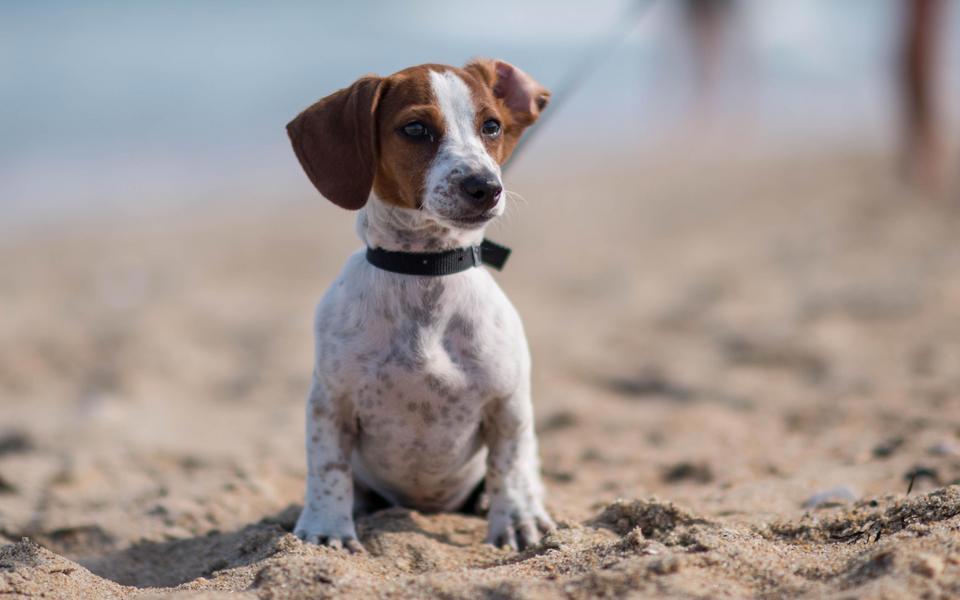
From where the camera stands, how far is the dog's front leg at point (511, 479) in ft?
10.9

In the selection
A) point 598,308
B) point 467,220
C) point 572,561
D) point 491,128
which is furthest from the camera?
point 598,308

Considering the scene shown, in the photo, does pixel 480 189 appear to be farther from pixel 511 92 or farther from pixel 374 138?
pixel 511 92

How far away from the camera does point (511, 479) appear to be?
339cm

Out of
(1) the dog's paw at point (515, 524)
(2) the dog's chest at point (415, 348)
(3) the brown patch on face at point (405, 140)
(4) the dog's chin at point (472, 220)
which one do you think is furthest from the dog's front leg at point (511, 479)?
(3) the brown patch on face at point (405, 140)

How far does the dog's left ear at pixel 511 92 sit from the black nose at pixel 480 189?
18.4 inches

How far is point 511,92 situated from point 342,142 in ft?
2.24

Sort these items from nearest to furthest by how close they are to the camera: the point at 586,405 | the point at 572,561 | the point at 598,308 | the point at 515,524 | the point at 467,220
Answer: the point at 572,561, the point at 467,220, the point at 515,524, the point at 586,405, the point at 598,308

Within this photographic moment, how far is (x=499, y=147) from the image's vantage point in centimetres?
327

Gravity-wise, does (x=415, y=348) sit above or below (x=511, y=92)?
below

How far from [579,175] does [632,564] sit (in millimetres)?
12524

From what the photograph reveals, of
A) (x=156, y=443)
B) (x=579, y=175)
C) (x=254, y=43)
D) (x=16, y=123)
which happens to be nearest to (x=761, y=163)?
(x=579, y=175)

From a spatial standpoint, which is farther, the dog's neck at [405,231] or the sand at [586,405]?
the dog's neck at [405,231]

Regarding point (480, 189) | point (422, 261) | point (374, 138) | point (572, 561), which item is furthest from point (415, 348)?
point (572, 561)

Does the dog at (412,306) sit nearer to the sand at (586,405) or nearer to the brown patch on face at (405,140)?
the brown patch on face at (405,140)
